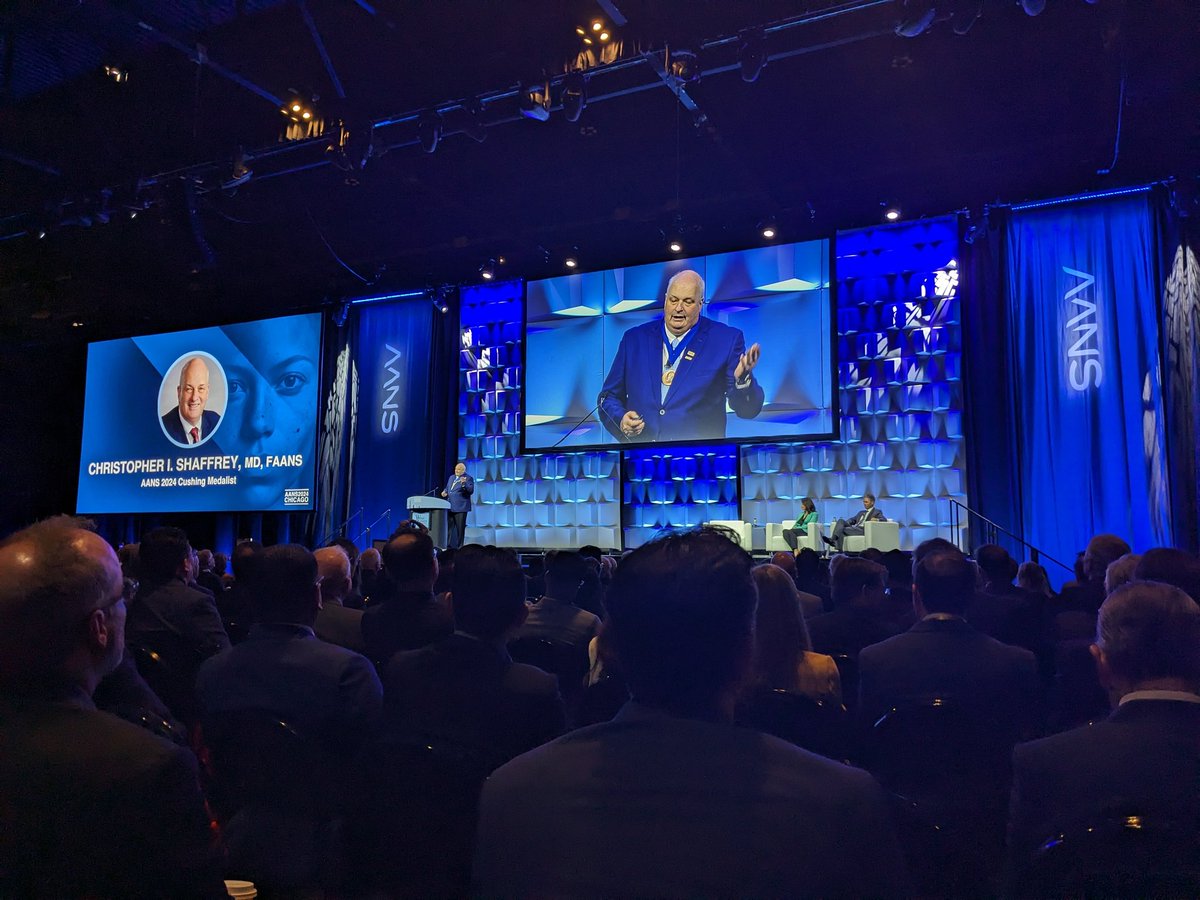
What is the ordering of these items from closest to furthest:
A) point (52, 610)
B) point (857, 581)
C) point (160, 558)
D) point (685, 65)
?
point (52, 610)
point (160, 558)
point (857, 581)
point (685, 65)

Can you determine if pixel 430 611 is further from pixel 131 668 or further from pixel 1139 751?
pixel 1139 751

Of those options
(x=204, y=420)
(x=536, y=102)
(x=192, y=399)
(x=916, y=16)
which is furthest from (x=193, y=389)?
(x=916, y=16)

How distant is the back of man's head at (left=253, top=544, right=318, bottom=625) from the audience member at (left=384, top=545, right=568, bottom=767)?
0.36 m

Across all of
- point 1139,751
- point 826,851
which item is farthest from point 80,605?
point 1139,751

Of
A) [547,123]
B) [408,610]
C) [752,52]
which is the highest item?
[547,123]

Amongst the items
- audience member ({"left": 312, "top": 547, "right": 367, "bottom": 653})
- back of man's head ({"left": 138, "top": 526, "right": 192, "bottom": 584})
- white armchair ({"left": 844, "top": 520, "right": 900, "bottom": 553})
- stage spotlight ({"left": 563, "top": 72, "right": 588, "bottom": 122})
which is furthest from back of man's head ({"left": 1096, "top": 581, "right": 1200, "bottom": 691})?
white armchair ({"left": 844, "top": 520, "right": 900, "bottom": 553})

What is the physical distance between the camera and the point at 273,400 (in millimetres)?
13664

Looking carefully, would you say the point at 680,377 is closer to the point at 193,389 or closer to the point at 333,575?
the point at 333,575

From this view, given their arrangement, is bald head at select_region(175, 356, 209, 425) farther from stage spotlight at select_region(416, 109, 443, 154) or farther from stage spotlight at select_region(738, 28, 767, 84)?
stage spotlight at select_region(738, 28, 767, 84)

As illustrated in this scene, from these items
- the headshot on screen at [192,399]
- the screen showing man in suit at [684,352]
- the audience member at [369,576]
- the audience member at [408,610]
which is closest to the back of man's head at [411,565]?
the audience member at [408,610]

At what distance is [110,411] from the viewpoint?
49.2 feet

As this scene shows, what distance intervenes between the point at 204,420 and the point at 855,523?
10.3 metres

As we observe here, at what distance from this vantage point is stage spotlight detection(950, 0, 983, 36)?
621cm

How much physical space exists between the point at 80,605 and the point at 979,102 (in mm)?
8908
